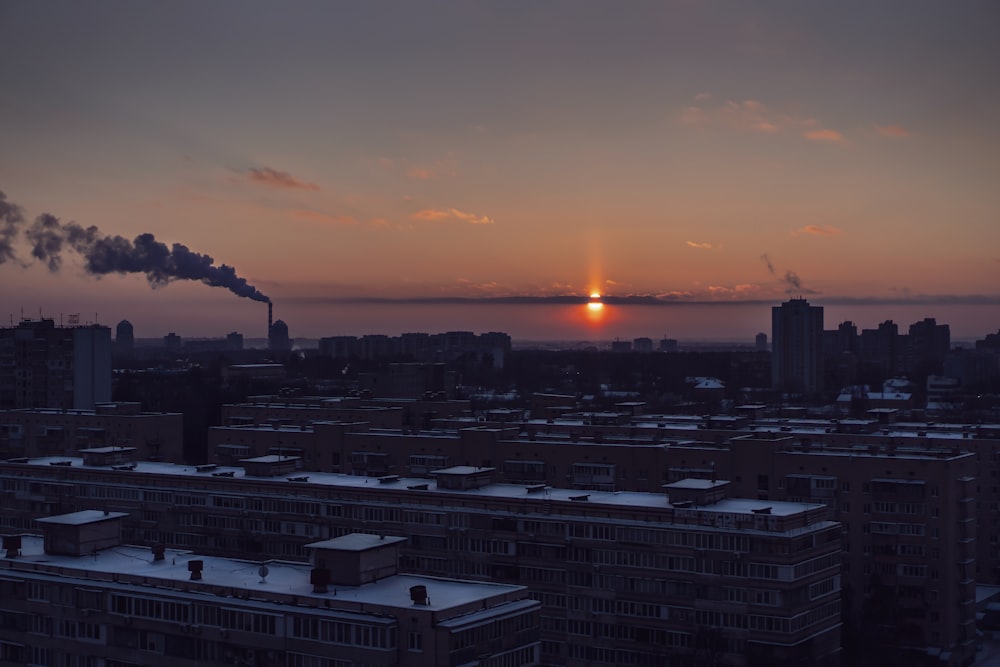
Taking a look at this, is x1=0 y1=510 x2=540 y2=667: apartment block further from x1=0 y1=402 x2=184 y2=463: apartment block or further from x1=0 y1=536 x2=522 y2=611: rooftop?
x1=0 y1=402 x2=184 y2=463: apartment block

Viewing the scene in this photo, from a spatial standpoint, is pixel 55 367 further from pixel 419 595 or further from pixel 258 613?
pixel 419 595

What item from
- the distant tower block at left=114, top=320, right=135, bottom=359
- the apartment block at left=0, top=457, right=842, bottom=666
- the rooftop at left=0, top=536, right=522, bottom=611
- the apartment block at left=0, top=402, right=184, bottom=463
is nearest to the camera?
the rooftop at left=0, top=536, right=522, bottom=611

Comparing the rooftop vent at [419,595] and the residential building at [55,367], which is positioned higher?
the residential building at [55,367]

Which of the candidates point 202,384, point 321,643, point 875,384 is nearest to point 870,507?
point 321,643

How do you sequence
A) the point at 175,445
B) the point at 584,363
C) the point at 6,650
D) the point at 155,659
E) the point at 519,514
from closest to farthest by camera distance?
the point at 155,659 < the point at 6,650 < the point at 519,514 < the point at 175,445 < the point at 584,363

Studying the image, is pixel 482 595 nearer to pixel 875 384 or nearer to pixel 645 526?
pixel 645 526

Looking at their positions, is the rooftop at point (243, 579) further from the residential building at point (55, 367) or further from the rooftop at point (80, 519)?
the residential building at point (55, 367)

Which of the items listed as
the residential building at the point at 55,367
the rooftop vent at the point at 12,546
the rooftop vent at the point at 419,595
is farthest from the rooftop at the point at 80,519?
the residential building at the point at 55,367

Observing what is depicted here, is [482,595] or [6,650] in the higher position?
[482,595]

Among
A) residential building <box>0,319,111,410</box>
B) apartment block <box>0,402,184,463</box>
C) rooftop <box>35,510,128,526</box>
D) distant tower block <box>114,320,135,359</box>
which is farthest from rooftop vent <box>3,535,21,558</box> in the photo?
distant tower block <box>114,320,135,359</box>

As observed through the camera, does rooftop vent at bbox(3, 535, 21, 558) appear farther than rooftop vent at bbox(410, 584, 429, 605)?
Yes

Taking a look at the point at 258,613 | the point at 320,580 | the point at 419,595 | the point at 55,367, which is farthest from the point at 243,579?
the point at 55,367
